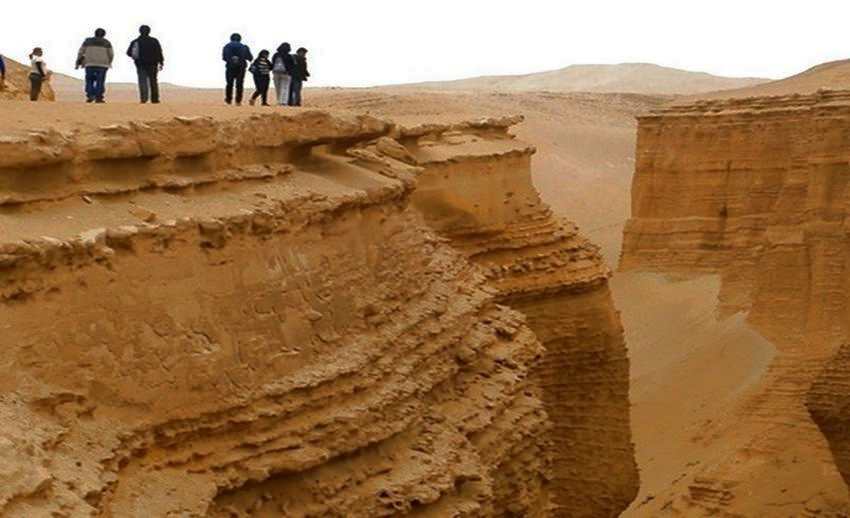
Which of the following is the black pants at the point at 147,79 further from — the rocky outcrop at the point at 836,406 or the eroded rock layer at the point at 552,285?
the rocky outcrop at the point at 836,406

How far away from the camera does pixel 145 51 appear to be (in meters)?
14.9

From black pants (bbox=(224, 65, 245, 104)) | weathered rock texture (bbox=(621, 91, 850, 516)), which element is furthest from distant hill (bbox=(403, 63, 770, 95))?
black pants (bbox=(224, 65, 245, 104))

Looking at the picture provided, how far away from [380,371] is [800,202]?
22673 mm

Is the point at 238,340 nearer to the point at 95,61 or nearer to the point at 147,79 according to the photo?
the point at 95,61

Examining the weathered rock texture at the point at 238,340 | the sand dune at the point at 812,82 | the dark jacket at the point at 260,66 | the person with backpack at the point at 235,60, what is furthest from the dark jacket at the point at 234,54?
the sand dune at the point at 812,82

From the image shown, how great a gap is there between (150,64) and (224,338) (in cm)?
735

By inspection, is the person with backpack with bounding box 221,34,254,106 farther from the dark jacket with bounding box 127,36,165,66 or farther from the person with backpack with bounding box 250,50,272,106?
the dark jacket with bounding box 127,36,165,66

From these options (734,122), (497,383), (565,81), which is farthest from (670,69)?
(497,383)

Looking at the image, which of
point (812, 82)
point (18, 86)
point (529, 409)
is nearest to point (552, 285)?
point (529, 409)

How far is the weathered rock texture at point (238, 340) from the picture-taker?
6969 millimetres

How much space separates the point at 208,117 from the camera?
8.77 meters

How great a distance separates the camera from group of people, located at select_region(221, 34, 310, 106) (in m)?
16.3

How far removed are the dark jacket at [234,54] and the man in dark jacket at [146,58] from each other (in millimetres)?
1167

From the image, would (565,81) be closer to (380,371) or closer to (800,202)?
(800,202)
